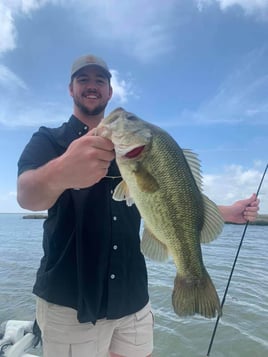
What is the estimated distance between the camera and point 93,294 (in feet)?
7.97

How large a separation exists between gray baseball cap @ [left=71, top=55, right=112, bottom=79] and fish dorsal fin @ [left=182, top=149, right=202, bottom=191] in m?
1.16

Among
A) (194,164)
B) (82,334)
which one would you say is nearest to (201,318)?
(82,334)

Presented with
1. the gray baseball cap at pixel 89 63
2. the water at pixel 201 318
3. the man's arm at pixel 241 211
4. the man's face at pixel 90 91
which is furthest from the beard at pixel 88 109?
the water at pixel 201 318

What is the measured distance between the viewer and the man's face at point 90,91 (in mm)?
2750

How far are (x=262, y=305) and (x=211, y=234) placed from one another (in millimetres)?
7031

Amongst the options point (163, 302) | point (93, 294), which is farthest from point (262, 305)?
point (93, 294)

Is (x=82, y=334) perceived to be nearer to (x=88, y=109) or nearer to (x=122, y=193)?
(x=122, y=193)

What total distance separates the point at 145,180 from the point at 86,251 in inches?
34.8

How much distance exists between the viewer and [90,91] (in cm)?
276

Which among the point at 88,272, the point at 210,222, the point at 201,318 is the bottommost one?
the point at 201,318

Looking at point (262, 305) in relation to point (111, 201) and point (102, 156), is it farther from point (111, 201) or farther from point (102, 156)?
point (102, 156)

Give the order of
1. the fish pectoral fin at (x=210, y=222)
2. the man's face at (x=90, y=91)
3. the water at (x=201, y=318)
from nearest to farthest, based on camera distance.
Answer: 1. the fish pectoral fin at (x=210, y=222)
2. the man's face at (x=90, y=91)
3. the water at (x=201, y=318)

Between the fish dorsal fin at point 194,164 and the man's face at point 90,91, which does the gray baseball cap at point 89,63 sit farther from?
the fish dorsal fin at point 194,164

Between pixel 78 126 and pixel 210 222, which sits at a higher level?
pixel 78 126
